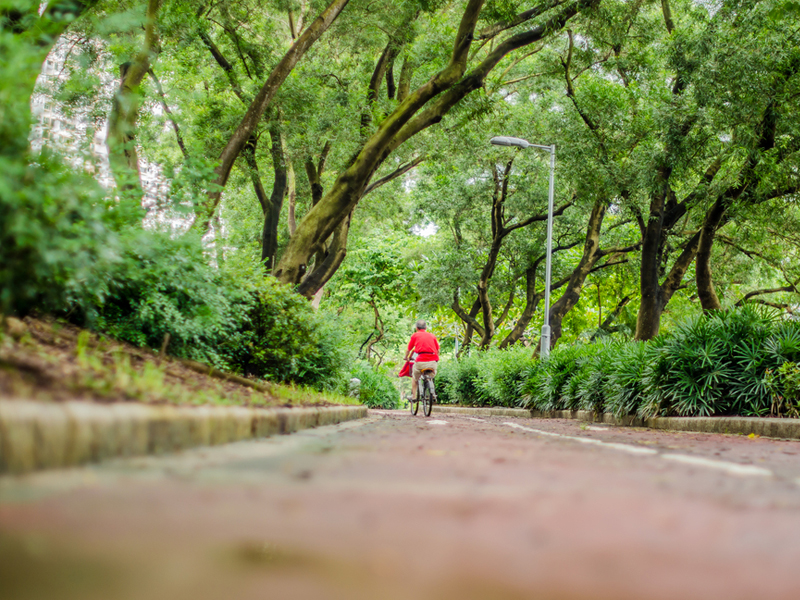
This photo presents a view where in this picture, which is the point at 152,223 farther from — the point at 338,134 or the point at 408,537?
the point at 338,134

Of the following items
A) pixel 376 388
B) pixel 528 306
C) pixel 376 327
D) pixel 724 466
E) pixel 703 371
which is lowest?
pixel 376 388

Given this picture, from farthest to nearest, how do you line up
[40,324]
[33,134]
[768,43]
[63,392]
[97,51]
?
[97,51] < [768,43] < [40,324] < [33,134] < [63,392]

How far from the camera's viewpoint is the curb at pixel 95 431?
2.43m

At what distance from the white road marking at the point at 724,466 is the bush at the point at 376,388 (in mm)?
22097

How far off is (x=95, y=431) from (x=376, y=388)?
105ft

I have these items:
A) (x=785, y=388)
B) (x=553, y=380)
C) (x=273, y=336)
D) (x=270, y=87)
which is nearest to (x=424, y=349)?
(x=553, y=380)

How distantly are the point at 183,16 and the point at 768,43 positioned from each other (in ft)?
38.0

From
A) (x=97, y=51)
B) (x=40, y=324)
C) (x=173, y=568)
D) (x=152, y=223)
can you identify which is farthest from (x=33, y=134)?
(x=97, y=51)

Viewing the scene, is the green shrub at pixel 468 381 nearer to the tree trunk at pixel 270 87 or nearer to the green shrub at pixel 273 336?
the tree trunk at pixel 270 87

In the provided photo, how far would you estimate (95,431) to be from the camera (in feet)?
9.38

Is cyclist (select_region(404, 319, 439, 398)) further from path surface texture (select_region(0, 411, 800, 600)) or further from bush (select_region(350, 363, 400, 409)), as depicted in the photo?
path surface texture (select_region(0, 411, 800, 600))

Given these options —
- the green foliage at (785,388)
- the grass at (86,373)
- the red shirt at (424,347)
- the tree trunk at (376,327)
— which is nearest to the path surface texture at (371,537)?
Result: the grass at (86,373)

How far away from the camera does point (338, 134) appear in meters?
17.5

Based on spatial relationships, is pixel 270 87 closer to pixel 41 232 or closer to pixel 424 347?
pixel 424 347
